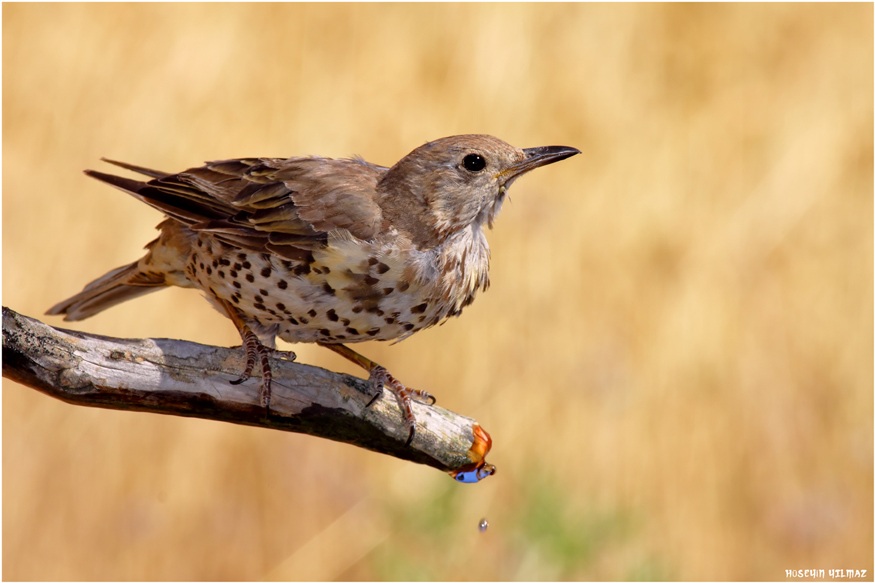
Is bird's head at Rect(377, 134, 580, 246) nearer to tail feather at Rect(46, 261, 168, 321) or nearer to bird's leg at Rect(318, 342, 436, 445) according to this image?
bird's leg at Rect(318, 342, 436, 445)

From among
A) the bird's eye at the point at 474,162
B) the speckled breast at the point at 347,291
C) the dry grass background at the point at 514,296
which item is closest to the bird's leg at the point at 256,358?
the speckled breast at the point at 347,291

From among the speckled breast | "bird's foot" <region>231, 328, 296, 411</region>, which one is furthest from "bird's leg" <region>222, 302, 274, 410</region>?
the speckled breast

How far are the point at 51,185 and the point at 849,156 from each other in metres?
7.28

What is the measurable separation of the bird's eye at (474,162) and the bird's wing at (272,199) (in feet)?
1.51

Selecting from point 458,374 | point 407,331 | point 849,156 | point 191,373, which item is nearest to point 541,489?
point 458,374

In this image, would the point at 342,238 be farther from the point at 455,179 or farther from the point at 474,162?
the point at 474,162

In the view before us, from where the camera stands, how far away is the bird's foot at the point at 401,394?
5273 mm

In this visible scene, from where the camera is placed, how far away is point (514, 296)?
10.1 m

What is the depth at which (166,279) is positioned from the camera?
20.2 ft

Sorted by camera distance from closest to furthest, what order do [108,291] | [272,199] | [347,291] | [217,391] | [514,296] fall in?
1. [217,391]
2. [347,291]
3. [272,199]
4. [108,291]
5. [514,296]

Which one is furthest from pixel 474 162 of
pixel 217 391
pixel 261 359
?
pixel 217 391

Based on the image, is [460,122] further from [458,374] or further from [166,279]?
[166,279]

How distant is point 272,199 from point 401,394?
1.13 metres

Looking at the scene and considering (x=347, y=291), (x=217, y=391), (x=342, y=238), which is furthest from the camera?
(x=342, y=238)
